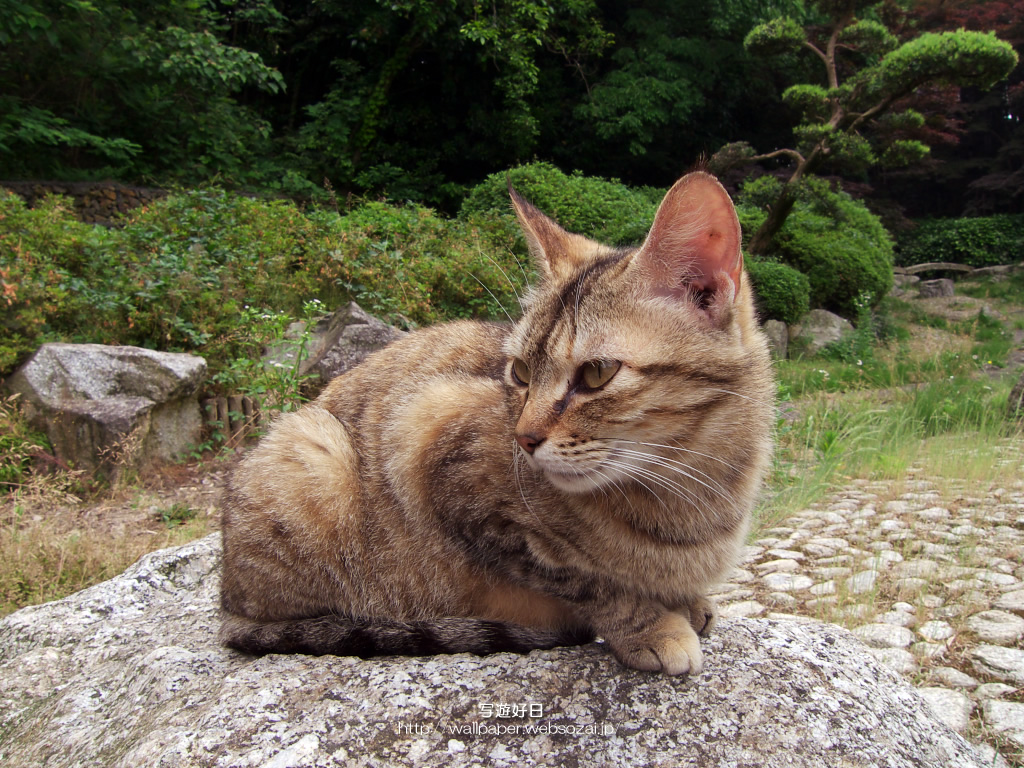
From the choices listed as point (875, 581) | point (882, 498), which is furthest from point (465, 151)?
point (875, 581)

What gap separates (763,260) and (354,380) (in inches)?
397

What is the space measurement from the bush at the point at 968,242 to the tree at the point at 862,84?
9.37 meters

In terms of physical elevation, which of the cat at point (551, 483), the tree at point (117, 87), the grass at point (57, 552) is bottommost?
the grass at point (57, 552)

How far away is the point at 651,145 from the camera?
18.2 metres

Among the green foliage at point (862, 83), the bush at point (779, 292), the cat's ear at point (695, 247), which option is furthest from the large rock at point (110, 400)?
the green foliage at point (862, 83)

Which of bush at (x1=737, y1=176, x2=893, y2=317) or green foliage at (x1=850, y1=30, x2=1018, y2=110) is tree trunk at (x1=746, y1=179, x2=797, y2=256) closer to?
A: bush at (x1=737, y1=176, x2=893, y2=317)

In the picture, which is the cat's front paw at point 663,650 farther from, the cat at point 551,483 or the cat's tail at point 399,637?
the cat's tail at point 399,637

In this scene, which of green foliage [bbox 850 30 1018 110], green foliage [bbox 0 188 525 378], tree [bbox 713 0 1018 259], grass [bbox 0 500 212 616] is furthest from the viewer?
tree [bbox 713 0 1018 259]

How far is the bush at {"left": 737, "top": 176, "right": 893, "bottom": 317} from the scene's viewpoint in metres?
12.0

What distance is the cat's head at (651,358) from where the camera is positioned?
1.84 metres

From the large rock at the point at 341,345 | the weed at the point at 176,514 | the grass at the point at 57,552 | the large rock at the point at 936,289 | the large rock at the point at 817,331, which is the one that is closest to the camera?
the grass at the point at 57,552

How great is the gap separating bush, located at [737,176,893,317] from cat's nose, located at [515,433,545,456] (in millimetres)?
11153

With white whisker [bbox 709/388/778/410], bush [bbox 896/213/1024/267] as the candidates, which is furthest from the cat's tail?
bush [bbox 896/213/1024/267]

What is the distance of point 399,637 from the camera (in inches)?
80.8
